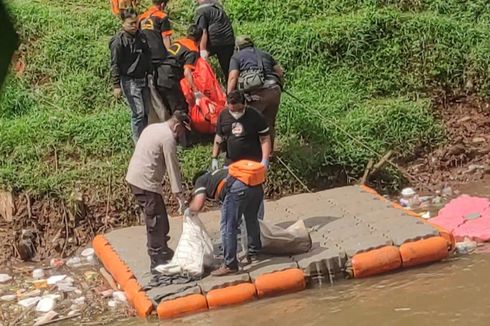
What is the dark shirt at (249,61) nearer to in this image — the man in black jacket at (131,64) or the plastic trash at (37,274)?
the man in black jacket at (131,64)

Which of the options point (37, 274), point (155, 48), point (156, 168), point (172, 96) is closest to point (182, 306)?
point (156, 168)

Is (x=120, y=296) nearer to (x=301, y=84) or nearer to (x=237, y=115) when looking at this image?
(x=237, y=115)

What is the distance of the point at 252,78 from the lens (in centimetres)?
737

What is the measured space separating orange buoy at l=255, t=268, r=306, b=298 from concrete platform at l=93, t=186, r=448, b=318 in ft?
0.22

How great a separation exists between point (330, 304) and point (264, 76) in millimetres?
2264

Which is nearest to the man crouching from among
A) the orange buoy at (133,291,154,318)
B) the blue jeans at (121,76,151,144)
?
the orange buoy at (133,291,154,318)

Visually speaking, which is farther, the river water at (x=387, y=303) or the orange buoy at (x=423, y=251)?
the orange buoy at (x=423, y=251)

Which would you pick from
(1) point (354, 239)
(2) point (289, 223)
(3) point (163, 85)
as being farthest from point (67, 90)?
(1) point (354, 239)

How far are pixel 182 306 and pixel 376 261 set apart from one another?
153 centimetres

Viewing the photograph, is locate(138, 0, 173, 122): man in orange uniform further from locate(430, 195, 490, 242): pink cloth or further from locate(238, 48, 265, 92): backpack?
locate(430, 195, 490, 242): pink cloth

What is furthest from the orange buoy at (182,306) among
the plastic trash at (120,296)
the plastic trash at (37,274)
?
the plastic trash at (37,274)

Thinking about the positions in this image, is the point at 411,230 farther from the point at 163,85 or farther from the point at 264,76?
the point at 163,85

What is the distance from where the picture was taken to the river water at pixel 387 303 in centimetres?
576

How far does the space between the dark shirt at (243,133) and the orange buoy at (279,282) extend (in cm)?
87
